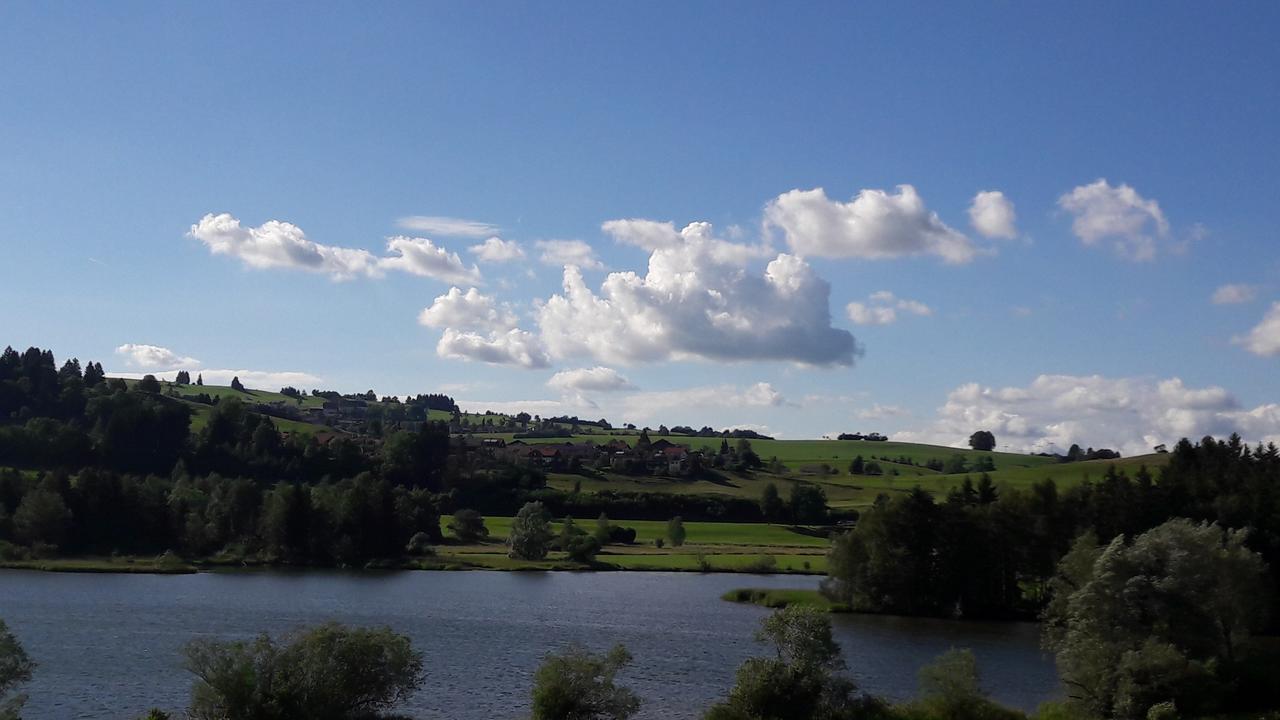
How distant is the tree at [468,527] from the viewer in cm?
13488

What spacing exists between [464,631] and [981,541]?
44.5 metres

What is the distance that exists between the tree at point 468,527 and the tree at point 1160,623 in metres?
87.8

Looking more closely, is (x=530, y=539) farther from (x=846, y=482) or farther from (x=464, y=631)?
(x=846, y=482)

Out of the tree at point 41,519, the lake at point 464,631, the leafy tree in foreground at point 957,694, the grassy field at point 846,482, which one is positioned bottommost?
the lake at point 464,631

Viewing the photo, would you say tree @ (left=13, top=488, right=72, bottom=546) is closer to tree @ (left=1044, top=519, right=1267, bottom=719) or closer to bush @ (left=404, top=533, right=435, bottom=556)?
bush @ (left=404, top=533, right=435, bottom=556)

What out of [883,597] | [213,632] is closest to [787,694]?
[213,632]

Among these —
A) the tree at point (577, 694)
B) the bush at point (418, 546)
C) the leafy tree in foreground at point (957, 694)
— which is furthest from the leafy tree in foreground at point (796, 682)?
the bush at point (418, 546)

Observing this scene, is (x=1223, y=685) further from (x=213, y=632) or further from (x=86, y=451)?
(x=86, y=451)

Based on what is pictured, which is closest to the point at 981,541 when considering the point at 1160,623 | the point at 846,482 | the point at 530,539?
the point at 1160,623

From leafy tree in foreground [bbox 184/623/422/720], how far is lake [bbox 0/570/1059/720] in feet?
15.5

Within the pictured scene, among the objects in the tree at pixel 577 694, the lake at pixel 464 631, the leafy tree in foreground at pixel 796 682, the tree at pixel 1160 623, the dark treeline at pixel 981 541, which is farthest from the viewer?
the dark treeline at pixel 981 541

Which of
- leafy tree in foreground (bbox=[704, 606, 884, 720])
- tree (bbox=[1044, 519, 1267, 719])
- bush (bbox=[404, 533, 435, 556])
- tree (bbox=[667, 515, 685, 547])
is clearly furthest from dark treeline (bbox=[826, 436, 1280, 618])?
leafy tree in foreground (bbox=[704, 606, 884, 720])

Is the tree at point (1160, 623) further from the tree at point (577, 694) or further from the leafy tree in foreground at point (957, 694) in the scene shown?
the tree at point (577, 694)

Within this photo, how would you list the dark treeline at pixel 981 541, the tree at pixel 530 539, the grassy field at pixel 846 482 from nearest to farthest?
the dark treeline at pixel 981 541 → the tree at pixel 530 539 → the grassy field at pixel 846 482
